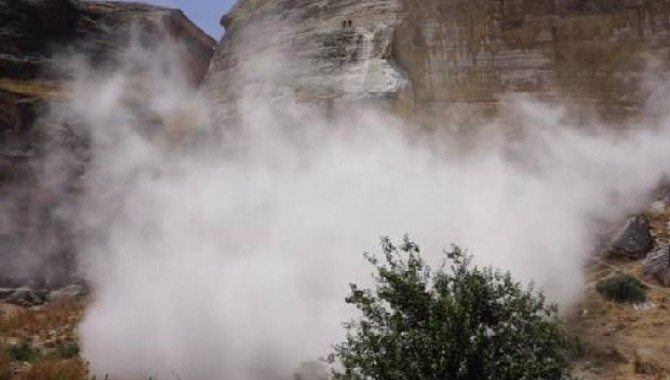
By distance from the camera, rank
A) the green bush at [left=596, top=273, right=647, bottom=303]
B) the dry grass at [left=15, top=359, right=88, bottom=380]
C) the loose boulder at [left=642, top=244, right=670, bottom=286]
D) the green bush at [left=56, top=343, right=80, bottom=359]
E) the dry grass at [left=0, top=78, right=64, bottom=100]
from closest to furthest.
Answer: the dry grass at [left=15, top=359, right=88, bottom=380] < the green bush at [left=596, top=273, right=647, bottom=303] < the green bush at [left=56, top=343, right=80, bottom=359] < the loose boulder at [left=642, top=244, right=670, bottom=286] < the dry grass at [left=0, top=78, right=64, bottom=100]

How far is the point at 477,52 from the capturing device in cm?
1577

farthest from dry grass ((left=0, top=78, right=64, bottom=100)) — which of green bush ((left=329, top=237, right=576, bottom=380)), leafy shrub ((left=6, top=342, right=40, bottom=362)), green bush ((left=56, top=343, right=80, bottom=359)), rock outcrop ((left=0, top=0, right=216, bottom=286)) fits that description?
green bush ((left=329, top=237, right=576, bottom=380))

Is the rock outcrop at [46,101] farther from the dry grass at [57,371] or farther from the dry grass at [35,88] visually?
the dry grass at [57,371]

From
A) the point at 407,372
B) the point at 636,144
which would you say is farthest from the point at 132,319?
the point at 636,144

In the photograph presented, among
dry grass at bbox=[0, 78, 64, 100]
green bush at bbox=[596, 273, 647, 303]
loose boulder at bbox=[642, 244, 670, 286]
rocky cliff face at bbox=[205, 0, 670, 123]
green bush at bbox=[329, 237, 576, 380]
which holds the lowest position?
green bush at bbox=[329, 237, 576, 380]

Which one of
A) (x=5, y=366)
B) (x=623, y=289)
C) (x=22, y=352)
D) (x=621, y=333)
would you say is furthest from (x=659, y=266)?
(x=22, y=352)

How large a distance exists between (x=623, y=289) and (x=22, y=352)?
28.7 feet

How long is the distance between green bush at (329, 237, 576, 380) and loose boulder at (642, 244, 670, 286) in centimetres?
492

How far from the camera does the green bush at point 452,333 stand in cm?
649

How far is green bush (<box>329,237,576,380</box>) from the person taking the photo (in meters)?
6.49

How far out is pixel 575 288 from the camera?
37.8 ft

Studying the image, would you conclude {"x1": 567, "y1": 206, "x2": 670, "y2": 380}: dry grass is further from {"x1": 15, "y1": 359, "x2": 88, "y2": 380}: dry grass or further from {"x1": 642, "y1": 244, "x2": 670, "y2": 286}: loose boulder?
{"x1": 15, "y1": 359, "x2": 88, "y2": 380}: dry grass

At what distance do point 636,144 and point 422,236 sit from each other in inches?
208

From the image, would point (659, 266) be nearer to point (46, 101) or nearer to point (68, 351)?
point (68, 351)
